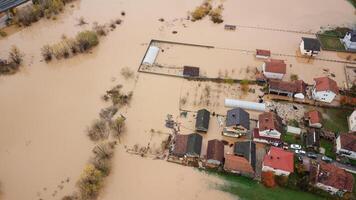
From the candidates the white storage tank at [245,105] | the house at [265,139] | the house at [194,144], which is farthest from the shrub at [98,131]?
the house at [265,139]

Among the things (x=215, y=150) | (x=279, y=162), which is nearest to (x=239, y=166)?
(x=215, y=150)

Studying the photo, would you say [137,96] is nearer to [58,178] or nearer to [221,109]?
[221,109]

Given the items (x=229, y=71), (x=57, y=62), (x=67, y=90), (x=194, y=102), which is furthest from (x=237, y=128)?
(x=57, y=62)

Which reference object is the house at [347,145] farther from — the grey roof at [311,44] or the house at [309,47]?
the grey roof at [311,44]

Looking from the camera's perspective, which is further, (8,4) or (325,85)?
(8,4)

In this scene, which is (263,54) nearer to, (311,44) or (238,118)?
(311,44)
